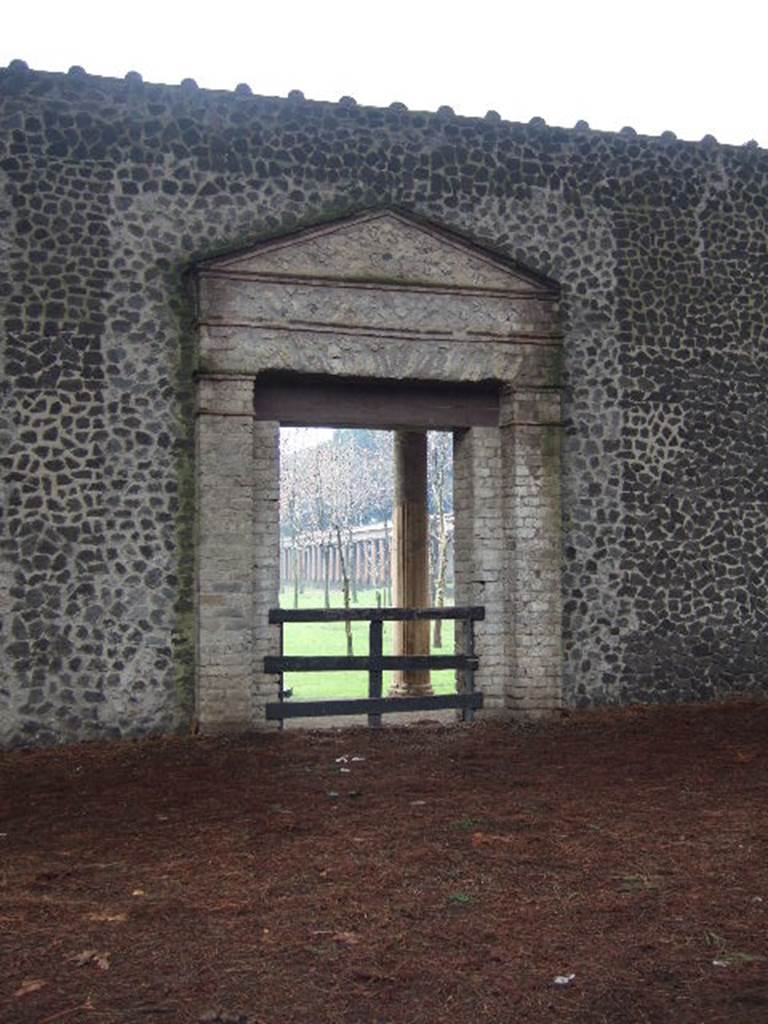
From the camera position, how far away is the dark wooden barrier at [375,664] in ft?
37.9

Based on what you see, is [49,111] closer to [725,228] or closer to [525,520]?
[525,520]

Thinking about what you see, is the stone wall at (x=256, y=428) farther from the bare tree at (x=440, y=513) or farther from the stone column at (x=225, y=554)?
the bare tree at (x=440, y=513)

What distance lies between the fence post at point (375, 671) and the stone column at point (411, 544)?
290 centimetres

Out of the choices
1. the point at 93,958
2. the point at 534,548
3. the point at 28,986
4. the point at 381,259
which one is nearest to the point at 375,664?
the point at 534,548

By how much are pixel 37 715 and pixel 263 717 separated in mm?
2087

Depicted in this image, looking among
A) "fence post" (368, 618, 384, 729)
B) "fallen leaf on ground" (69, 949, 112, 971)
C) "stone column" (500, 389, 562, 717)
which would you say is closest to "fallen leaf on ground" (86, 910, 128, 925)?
"fallen leaf on ground" (69, 949, 112, 971)

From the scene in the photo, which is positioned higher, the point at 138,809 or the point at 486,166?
the point at 486,166

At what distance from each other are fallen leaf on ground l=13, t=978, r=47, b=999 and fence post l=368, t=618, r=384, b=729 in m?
6.86

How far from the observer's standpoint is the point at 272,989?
4.88 metres

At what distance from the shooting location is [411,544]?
49.0ft

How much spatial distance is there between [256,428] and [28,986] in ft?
24.2

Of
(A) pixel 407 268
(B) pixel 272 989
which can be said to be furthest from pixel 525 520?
(B) pixel 272 989

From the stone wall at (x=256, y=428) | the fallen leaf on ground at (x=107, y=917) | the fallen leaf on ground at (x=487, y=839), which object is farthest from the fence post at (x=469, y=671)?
the fallen leaf on ground at (x=107, y=917)

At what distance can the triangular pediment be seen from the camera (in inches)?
458
